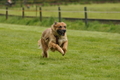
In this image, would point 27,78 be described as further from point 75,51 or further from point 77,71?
point 75,51

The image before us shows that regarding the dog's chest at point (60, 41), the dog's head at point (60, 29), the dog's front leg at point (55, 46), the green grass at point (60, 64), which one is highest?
the dog's head at point (60, 29)

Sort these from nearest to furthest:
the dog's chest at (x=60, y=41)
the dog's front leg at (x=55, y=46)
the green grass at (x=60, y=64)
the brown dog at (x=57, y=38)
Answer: the green grass at (x=60, y=64)
the dog's front leg at (x=55, y=46)
the brown dog at (x=57, y=38)
the dog's chest at (x=60, y=41)

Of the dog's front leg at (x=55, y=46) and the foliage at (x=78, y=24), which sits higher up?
the dog's front leg at (x=55, y=46)

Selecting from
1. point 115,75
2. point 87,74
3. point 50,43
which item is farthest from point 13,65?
point 115,75

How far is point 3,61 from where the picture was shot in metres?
10.0

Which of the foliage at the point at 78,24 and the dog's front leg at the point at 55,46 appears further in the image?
the foliage at the point at 78,24

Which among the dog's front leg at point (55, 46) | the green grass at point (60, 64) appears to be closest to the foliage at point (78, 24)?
the green grass at point (60, 64)

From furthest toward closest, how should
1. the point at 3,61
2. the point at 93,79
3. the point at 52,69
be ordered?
the point at 3,61
the point at 52,69
the point at 93,79

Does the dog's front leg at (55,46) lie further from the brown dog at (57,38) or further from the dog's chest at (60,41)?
the dog's chest at (60,41)

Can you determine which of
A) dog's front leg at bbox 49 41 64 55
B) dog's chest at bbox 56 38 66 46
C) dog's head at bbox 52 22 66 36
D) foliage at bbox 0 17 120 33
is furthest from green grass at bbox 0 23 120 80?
foliage at bbox 0 17 120 33

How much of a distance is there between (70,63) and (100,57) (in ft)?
5.40

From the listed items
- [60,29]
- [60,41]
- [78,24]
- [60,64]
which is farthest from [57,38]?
[78,24]

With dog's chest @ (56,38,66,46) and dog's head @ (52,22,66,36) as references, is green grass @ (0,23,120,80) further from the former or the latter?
dog's head @ (52,22,66,36)

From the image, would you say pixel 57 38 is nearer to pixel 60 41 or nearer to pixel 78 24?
pixel 60 41
